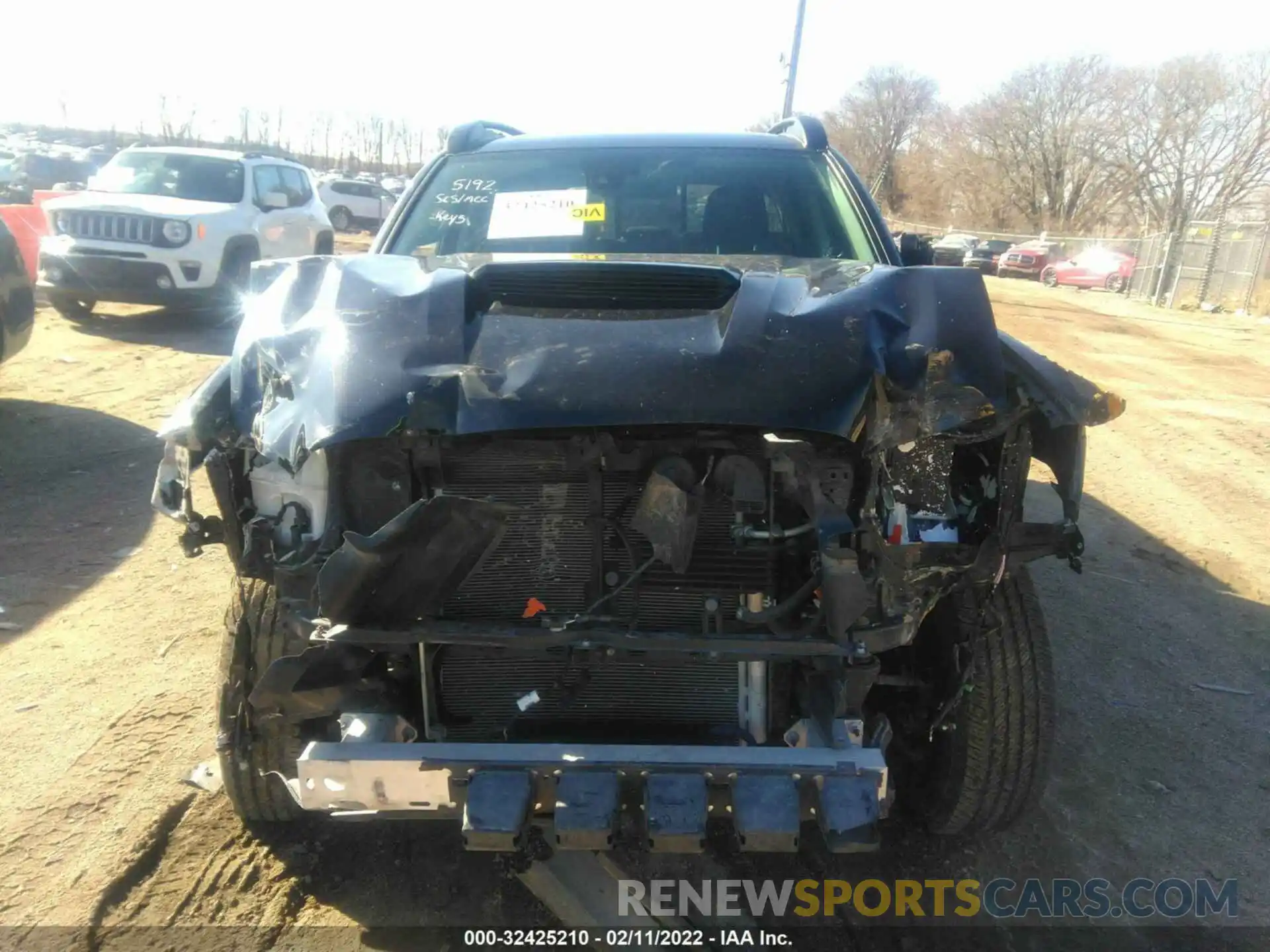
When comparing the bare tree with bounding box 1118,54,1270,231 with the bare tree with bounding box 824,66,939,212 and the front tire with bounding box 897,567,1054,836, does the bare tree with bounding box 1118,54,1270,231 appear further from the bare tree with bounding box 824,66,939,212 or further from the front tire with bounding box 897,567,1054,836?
the front tire with bounding box 897,567,1054,836

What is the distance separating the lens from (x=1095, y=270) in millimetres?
28344

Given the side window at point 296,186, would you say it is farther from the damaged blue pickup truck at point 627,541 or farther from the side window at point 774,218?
the damaged blue pickup truck at point 627,541

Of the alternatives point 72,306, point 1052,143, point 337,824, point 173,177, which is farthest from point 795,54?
point 1052,143

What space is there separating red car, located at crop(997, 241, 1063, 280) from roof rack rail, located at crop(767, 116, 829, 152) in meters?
30.6

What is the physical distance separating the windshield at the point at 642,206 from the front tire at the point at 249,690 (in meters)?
1.50

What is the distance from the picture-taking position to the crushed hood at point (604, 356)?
2.05m

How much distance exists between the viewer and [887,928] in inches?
Answer: 95.5

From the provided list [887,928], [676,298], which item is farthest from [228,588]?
[887,928]

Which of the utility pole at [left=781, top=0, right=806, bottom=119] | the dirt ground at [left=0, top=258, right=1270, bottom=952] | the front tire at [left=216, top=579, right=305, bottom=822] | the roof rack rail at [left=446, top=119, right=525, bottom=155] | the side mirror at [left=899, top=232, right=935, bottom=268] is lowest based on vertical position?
the dirt ground at [left=0, top=258, right=1270, bottom=952]

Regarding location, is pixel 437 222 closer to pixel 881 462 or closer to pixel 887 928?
pixel 881 462

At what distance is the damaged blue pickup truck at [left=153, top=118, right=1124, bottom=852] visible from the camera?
1.99 m

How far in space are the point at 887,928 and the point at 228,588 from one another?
330 centimetres

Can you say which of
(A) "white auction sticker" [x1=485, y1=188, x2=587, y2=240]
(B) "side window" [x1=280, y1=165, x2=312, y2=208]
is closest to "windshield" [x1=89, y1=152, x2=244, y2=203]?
(B) "side window" [x1=280, y1=165, x2=312, y2=208]

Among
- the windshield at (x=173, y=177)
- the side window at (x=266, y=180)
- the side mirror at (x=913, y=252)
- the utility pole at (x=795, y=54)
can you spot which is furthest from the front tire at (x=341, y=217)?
the side mirror at (x=913, y=252)
